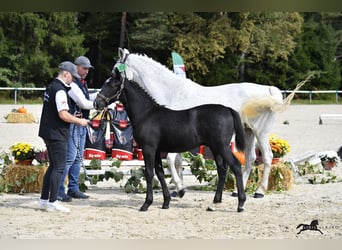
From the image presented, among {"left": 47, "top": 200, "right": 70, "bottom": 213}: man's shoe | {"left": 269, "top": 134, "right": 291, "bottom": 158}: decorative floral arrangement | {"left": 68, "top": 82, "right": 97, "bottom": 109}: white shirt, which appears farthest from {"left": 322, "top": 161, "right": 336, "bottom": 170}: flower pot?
{"left": 47, "top": 200, "right": 70, "bottom": 213}: man's shoe

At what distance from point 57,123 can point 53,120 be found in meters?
0.05

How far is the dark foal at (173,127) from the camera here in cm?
627

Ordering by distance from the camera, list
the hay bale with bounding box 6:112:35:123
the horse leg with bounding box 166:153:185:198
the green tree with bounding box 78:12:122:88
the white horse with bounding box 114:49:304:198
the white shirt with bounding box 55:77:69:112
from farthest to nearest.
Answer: the green tree with bounding box 78:12:122:88 → the hay bale with bounding box 6:112:35:123 → the horse leg with bounding box 166:153:185:198 → the white horse with bounding box 114:49:304:198 → the white shirt with bounding box 55:77:69:112

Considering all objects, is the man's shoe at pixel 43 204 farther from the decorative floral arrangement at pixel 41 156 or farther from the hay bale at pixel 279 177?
the hay bale at pixel 279 177

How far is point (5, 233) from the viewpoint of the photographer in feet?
17.0

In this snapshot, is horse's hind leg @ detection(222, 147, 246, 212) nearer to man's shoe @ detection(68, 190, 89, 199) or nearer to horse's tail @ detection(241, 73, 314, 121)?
horse's tail @ detection(241, 73, 314, 121)

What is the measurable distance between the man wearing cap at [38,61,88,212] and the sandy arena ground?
11.7 inches

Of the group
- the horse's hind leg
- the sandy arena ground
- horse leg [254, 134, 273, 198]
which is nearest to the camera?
the sandy arena ground

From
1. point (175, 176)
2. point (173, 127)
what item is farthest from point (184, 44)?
point (173, 127)

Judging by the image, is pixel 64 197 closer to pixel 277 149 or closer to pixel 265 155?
pixel 265 155

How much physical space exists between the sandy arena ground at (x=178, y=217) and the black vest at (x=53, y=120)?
776 millimetres

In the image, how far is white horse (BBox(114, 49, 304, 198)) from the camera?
22.5 ft

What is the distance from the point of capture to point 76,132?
6977mm

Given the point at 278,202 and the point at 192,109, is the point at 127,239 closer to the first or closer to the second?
the point at 192,109
